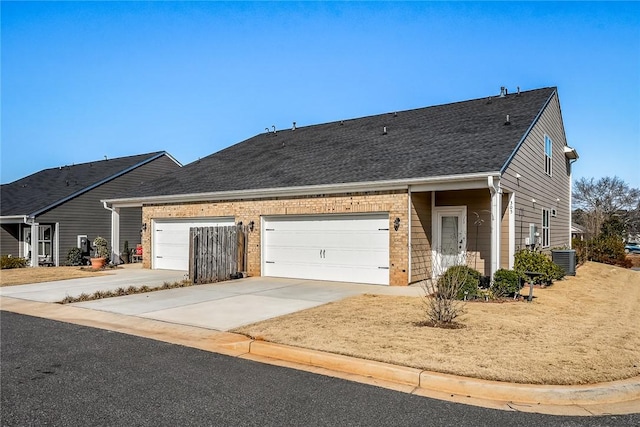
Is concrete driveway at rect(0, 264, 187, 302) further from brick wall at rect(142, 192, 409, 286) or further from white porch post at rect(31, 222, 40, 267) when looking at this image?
white porch post at rect(31, 222, 40, 267)

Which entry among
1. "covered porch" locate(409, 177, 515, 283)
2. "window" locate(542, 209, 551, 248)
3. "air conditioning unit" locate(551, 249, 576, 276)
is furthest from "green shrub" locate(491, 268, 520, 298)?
"window" locate(542, 209, 551, 248)

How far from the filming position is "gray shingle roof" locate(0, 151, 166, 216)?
24.3m

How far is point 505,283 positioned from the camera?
35.6ft

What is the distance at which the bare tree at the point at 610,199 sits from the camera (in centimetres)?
5428

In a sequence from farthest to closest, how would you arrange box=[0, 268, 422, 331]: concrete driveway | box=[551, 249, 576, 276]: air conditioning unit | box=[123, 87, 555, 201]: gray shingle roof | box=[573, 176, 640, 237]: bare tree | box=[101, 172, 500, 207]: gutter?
box=[573, 176, 640, 237]: bare tree < box=[551, 249, 576, 276]: air conditioning unit < box=[123, 87, 555, 201]: gray shingle roof < box=[101, 172, 500, 207]: gutter < box=[0, 268, 422, 331]: concrete driveway

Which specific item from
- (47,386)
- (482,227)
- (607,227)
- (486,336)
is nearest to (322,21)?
(482,227)

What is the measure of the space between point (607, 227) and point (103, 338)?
43.2m

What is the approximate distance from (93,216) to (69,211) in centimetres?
138

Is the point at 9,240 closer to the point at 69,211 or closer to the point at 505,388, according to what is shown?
the point at 69,211

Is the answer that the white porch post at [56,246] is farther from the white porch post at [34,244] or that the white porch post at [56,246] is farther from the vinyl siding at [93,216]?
the white porch post at [34,244]

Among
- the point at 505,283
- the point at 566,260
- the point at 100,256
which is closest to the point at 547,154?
the point at 566,260

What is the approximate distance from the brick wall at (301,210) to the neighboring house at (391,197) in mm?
36

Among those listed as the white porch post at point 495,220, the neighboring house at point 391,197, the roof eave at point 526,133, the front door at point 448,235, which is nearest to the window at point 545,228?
the neighboring house at point 391,197

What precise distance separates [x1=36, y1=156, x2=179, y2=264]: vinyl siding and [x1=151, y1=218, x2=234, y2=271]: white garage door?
4777 millimetres
